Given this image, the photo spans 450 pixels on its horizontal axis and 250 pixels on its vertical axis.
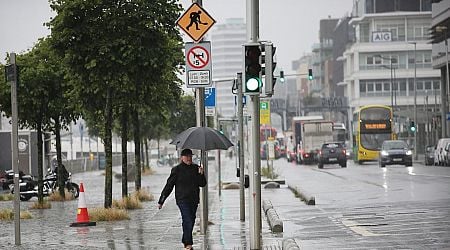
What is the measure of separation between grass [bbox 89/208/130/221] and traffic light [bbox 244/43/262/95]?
31.1 ft

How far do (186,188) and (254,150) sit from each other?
1354 mm

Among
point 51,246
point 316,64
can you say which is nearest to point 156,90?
point 51,246

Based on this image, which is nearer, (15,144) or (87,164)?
(15,144)

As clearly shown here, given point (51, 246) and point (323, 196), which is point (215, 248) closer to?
point (51, 246)

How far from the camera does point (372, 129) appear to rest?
243 ft

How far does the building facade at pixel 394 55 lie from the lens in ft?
431

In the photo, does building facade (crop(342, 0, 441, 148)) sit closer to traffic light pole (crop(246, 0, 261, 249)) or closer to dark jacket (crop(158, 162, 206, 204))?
dark jacket (crop(158, 162, 206, 204))

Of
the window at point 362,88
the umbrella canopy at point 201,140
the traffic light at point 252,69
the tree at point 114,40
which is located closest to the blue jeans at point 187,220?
the umbrella canopy at point 201,140

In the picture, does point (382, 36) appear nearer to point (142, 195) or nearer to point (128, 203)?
point (142, 195)

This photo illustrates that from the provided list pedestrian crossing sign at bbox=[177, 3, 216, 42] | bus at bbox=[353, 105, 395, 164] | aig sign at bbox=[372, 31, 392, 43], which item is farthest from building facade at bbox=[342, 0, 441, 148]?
pedestrian crossing sign at bbox=[177, 3, 216, 42]

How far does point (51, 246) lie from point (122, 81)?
307 inches

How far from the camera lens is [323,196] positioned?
32125 millimetres

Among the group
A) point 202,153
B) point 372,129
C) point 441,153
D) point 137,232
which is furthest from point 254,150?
point 372,129

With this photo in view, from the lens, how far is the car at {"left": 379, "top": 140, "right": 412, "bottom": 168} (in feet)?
213
